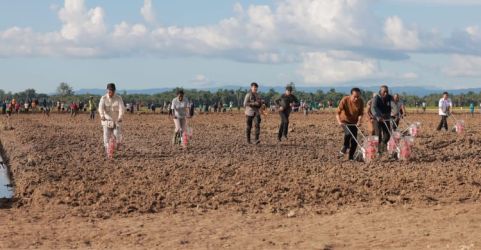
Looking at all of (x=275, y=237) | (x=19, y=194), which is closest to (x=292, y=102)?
(x=19, y=194)

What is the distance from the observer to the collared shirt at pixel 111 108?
1678cm

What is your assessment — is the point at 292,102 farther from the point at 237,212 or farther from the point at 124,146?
the point at 237,212

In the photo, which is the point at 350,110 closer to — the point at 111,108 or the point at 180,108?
the point at 180,108

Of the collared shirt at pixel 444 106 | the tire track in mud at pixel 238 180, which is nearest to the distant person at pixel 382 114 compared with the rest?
the tire track in mud at pixel 238 180

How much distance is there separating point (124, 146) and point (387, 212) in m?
11.6

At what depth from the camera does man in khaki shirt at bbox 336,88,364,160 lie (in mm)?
16172

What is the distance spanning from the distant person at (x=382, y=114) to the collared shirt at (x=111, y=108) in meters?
5.34

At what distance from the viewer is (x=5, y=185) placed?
16.8 metres

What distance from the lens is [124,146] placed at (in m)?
20.8

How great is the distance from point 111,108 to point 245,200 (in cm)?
618

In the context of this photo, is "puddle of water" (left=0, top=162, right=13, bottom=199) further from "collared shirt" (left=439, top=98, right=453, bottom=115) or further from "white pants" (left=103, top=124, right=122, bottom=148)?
"collared shirt" (left=439, top=98, right=453, bottom=115)

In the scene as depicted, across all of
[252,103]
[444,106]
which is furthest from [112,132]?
[444,106]

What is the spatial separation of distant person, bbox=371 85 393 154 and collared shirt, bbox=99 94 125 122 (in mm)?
5339

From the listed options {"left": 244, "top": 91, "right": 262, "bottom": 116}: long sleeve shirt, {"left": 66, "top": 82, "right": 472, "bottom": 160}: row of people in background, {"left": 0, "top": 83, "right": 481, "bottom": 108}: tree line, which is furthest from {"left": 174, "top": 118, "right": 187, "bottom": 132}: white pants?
{"left": 0, "top": 83, "right": 481, "bottom": 108}: tree line
